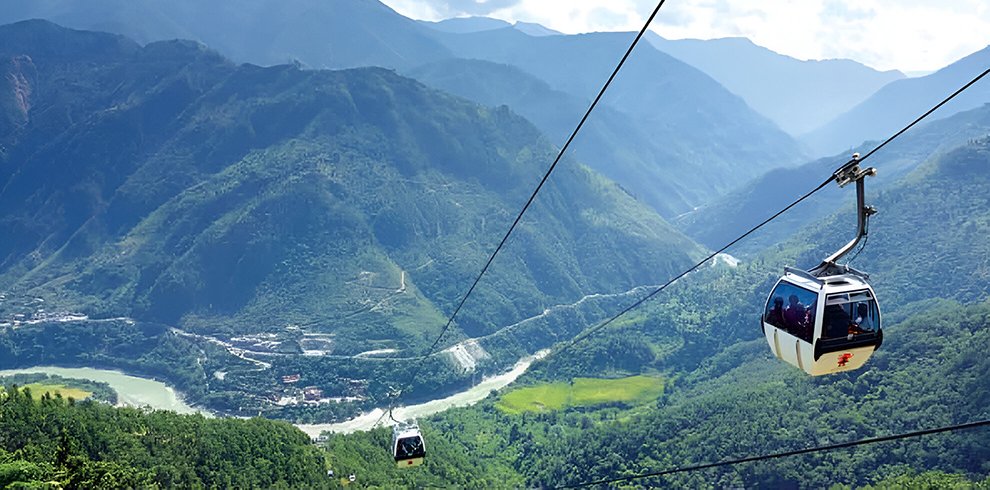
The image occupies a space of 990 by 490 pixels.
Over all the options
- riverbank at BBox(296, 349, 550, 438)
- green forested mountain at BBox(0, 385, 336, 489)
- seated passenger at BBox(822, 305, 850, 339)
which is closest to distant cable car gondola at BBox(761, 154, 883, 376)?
seated passenger at BBox(822, 305, 850, 339)

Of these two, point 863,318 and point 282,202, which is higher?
point 863,318

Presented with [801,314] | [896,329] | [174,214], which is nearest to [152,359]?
[174,214]

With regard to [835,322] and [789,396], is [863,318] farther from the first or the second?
[789,396]

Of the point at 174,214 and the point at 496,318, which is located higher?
the point at 174,214

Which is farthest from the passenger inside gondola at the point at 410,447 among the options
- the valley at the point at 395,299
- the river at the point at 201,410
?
the river at the point at 201,410

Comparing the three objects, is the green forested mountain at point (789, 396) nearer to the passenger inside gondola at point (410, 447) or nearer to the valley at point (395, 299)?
the valley at point (395, 299)

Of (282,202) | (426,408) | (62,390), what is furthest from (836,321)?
(282,202)

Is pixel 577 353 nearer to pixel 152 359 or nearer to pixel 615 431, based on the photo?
pixel 615 431
